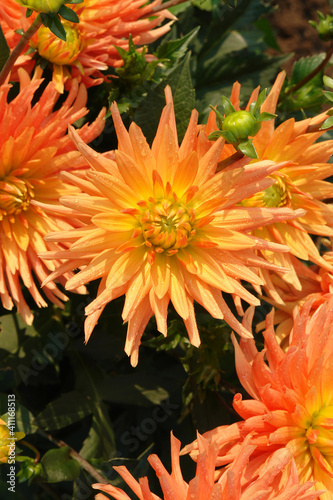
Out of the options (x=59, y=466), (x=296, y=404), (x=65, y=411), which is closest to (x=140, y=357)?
(x=65, y=411)

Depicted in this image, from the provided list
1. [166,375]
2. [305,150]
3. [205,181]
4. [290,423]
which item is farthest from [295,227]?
[166,375]

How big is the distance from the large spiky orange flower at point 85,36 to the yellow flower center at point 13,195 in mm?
202

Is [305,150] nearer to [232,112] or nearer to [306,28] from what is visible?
[232,112]

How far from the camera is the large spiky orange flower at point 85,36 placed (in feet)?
3.69

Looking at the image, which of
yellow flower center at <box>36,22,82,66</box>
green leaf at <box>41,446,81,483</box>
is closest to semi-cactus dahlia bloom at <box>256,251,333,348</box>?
green leaf at <box>41,446,81,483</box>

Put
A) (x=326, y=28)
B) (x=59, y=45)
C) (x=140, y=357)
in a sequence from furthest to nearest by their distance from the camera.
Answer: (x=140, y=357) → (x=326, y=28) → (x=59, y=45)

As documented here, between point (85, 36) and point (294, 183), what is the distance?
20.4 inches

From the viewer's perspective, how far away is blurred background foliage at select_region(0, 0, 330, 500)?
4.16 ft

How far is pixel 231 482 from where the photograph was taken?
920 millimetres

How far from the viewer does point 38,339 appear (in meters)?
1.51

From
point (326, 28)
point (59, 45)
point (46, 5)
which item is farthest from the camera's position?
point (326, 28)

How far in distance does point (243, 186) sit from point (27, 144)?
0.41 m

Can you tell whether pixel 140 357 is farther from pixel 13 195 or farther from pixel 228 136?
pixel 228 136

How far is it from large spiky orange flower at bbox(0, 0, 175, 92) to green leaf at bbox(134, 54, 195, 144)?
0.34ft
